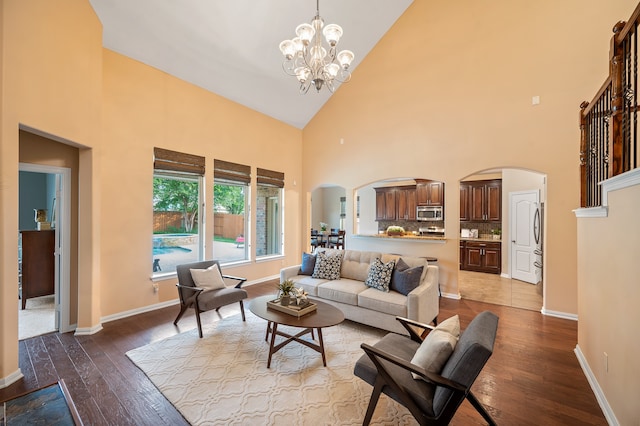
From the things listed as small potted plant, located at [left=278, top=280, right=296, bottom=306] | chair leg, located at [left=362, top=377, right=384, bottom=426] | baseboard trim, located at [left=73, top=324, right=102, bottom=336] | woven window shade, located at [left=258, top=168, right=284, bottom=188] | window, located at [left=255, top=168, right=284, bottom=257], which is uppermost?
woven window shade, located at [left=258, top=168, right=284, bottom=188]

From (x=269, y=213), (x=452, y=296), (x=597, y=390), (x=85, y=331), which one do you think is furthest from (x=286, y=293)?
(x=269, y=213)

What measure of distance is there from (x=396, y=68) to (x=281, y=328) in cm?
548

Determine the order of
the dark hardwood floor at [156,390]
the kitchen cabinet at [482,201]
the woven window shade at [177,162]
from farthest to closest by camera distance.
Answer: the kitchen cabinet at [482,201] < the woven window shade at [177,162] < the dark hardwood floor at [156,390]

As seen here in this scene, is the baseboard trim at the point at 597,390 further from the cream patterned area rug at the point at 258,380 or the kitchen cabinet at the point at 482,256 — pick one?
the kitchen cabinet at the point at 482,256

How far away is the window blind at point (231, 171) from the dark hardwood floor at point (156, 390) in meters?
2.69

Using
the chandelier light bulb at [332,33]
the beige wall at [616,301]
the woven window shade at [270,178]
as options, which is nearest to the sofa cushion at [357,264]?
the beige wall at [616,301]

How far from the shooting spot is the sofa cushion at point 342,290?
12.2 feet

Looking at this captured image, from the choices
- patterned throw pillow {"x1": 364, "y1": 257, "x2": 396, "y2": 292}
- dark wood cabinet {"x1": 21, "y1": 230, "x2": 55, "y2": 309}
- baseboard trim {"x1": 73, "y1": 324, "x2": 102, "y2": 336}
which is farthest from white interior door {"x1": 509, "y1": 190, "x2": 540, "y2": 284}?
dark wood cabinet {"x1": 21, "y1": 230, "x2": 55, "y2": 309}

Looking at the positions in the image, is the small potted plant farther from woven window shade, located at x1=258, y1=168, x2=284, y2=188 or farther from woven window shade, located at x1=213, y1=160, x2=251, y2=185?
woven window shade, located at x1=258, y1=168, x2=284, y2=188

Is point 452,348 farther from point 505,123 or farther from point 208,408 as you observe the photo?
point 505,123

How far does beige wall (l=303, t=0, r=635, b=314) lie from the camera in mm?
4234

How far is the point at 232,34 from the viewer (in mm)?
4426

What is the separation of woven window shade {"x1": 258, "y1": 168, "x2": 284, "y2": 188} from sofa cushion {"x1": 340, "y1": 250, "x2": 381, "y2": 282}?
280 cm

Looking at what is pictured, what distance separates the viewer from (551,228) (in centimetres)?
437
